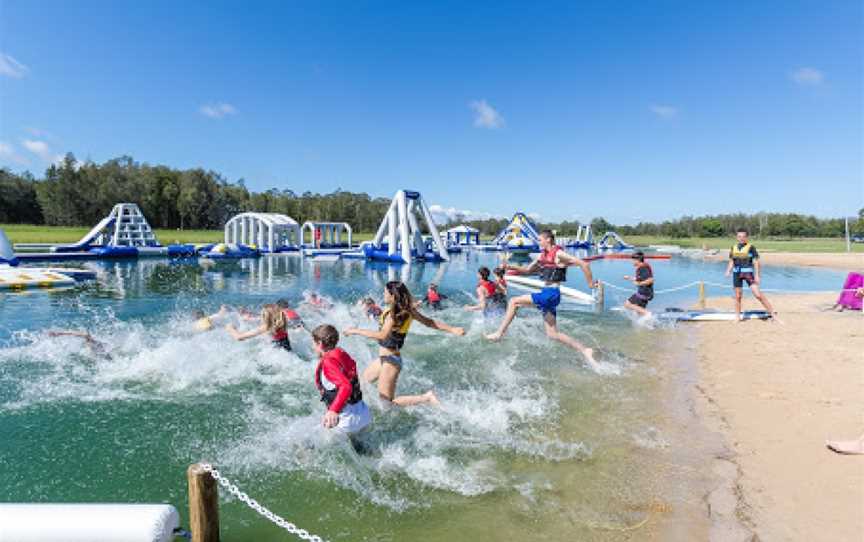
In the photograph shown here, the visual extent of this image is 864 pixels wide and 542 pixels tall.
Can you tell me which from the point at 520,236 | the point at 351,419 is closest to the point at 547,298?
the point at 351,419

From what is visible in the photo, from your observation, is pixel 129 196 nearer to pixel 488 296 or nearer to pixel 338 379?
pixel 488 296

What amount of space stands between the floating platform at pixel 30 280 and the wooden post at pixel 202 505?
21414 millimetres

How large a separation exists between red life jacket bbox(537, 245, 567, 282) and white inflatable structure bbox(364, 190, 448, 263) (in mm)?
31744

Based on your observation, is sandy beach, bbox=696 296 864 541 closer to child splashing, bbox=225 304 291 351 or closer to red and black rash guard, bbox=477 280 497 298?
red and black rash guard, bbox=477 280 497 298

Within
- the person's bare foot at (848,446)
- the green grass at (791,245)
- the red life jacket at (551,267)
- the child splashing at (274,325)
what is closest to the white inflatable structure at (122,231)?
the child splashing at (274,325)

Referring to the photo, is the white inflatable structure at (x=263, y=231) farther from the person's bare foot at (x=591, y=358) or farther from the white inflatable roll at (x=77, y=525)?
the white inflatable roll at (x=77, y=525)

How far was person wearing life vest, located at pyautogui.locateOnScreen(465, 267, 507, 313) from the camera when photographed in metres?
13.0

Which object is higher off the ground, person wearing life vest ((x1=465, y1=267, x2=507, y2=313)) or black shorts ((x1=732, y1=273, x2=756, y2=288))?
black shorts ((x1=732, y1=273, x2=756, y2=288))

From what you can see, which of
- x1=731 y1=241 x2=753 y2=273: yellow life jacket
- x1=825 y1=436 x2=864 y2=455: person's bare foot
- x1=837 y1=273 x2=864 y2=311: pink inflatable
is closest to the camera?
x1=825 y1=436 x2=864 y2=455: person's bare foot

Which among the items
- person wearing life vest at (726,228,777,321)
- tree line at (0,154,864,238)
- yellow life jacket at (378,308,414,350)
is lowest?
yellow life jacket at (378,308,414,350)

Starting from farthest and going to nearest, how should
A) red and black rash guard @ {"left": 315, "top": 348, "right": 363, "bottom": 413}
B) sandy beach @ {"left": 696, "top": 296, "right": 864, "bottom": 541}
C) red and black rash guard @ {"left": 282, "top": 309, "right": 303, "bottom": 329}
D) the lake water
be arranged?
1. red and black rash guard @ {"left": 282, "top": 309, "right": 303, "bottom": 329}
2. red and black rash guard @ {"left": 315, "top": 348, "right": 363, "bottom": 413}
3. the lake water
4. sandy beach @ {"left": 696, "top": 296, "right": 864, "bottom": 541}

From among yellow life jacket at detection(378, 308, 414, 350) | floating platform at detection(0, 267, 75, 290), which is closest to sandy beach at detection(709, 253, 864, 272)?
yellow life jacket at detection(378, 308, 414, 350)

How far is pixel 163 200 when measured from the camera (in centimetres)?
7988

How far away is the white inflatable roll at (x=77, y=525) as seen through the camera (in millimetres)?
3361
